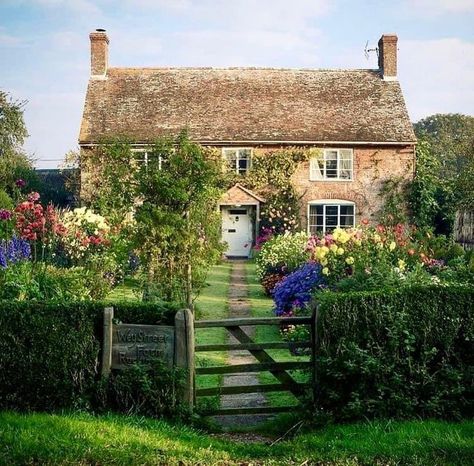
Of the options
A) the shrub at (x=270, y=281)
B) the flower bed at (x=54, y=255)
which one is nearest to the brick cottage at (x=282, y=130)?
the shrub at (x=270, y=281)

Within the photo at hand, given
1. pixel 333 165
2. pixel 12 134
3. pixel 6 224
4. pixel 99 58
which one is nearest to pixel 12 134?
pixel 12 134

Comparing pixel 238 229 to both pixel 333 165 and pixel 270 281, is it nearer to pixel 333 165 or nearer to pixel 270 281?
pixel 333 165

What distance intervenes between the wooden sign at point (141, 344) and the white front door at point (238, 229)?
926 inches

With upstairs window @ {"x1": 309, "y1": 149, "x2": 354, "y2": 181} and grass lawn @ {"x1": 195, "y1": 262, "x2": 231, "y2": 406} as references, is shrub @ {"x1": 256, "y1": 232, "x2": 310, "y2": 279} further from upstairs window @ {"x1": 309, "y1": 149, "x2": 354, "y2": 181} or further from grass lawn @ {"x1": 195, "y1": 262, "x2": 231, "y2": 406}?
upstairs window @ {"x1": 309, "y1": 149, "x2": 354, "y2": 181}

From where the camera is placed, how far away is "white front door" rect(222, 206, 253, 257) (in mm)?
30984

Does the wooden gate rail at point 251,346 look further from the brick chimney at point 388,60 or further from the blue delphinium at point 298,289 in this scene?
the brick chimney at point 388,60

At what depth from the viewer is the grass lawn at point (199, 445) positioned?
5.93 meters

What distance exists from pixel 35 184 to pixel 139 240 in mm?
25725

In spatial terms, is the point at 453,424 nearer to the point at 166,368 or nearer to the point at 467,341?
the point at 467,341

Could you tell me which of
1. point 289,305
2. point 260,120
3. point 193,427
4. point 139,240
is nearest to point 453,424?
point 193,427

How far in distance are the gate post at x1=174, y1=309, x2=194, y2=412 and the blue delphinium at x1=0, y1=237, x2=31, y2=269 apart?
5774 millimetres

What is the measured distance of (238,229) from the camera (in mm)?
31031

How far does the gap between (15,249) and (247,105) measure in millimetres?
20248

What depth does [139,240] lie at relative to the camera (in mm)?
13750
